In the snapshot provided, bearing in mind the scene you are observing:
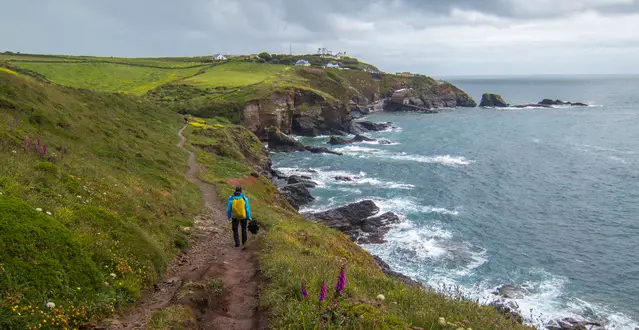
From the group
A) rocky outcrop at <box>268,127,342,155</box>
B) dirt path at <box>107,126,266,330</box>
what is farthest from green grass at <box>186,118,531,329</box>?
rocky outcrop at <box>268,127,342,155</box>

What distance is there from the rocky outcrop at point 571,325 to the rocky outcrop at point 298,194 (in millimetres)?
25448

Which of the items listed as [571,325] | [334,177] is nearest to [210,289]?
[571,325]

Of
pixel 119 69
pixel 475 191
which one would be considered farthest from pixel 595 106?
pixel 119 69

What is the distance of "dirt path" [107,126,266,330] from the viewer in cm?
898

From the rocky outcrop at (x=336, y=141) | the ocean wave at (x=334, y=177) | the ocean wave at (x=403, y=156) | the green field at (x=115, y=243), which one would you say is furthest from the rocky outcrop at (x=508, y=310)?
the rocky outcrop at (x=336, y=141)

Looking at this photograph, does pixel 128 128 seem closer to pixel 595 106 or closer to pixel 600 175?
pixel 600 175

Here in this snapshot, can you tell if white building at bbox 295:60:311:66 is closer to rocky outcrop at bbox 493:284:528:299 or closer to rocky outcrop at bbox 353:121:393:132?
rocky outcrop at bbox 353:121:393:132

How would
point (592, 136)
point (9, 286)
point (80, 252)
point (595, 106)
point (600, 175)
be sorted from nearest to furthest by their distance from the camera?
point (9, 286) < point (80, 252) < point (600, 175) < point (592, 136) < point (595, 106)

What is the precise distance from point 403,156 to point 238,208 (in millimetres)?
58440

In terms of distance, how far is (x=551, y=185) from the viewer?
173ft

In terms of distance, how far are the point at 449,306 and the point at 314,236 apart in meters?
11.5

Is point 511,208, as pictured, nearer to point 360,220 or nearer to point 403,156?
point 360,220

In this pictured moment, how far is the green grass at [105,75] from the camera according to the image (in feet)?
298

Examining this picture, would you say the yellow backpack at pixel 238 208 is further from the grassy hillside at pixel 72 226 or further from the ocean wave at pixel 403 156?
A: the ocean wave at pixel 403 156
